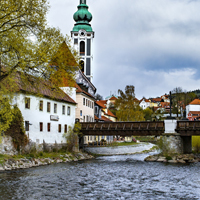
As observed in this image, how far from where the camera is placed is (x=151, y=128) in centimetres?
4094

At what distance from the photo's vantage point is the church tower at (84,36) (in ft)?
247

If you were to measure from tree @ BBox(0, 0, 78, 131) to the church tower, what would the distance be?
2033 inches

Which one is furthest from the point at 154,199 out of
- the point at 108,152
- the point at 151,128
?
the point at 108,152

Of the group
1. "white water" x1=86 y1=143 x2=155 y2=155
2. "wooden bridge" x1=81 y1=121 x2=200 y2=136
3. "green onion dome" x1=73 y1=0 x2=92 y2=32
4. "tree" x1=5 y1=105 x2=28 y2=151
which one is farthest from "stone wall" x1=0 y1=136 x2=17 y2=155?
"green onion dome" x1=73 y1=0 x2=92 y2=32

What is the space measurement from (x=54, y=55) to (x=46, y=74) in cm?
132

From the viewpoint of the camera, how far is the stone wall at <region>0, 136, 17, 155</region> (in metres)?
30.0

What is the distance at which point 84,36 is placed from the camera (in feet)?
252

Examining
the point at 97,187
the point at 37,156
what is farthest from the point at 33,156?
the point at 97,187

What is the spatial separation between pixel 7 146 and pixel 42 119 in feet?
27.3

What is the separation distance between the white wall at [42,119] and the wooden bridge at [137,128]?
332 centimetres

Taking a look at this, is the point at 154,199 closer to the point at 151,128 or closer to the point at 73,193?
the point at 73,193

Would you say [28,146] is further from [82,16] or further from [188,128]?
[82,16]

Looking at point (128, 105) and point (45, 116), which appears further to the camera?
point (128, 105)

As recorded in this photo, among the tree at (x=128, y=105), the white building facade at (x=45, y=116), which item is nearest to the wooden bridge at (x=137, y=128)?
the white building facade at (x=45, y=116)
